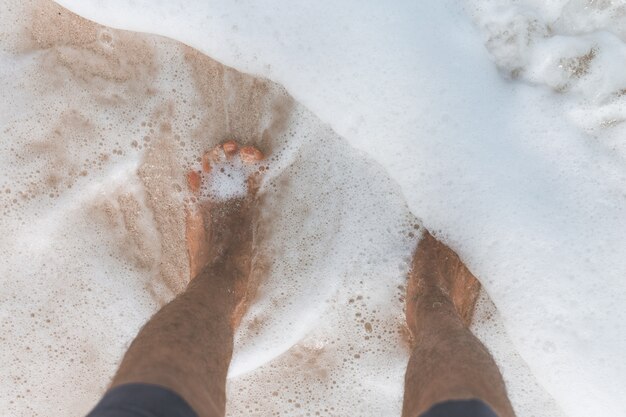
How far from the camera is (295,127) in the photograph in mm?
1757

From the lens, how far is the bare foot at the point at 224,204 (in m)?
1.72

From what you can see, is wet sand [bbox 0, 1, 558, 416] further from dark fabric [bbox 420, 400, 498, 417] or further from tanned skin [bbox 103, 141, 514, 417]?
dark fabric [bbox 420, 400, 498, 417]

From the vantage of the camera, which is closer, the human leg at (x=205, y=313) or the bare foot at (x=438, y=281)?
the human leg at (x=205, y=313)

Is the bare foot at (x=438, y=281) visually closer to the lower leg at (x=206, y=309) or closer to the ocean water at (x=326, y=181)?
the ocean water at (x=326, y=181)

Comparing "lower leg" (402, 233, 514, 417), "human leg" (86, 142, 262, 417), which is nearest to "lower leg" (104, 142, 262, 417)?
"human leg" (86, 142, 262, 417)

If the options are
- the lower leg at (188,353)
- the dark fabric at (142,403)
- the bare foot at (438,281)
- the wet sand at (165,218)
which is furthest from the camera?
the wet sand at (165,218)

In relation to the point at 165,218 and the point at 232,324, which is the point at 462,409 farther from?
the point at 165,218

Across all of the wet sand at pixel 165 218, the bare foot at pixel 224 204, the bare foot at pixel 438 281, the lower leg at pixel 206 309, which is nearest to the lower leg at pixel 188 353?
the lower leg at pixel 206 309

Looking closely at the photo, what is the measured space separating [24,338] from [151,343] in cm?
97

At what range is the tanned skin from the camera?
111cm

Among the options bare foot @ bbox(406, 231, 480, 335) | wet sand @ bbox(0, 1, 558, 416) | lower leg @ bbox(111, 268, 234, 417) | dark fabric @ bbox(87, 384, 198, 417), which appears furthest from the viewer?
wet sand @ bbox(0, 1, 558, 416)

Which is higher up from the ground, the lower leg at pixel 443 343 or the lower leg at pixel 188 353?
the lower leg at pixel 443 343

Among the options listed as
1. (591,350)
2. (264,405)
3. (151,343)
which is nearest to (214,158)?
(151,343)

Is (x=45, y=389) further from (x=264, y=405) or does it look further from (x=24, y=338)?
(x=264, y=405)
